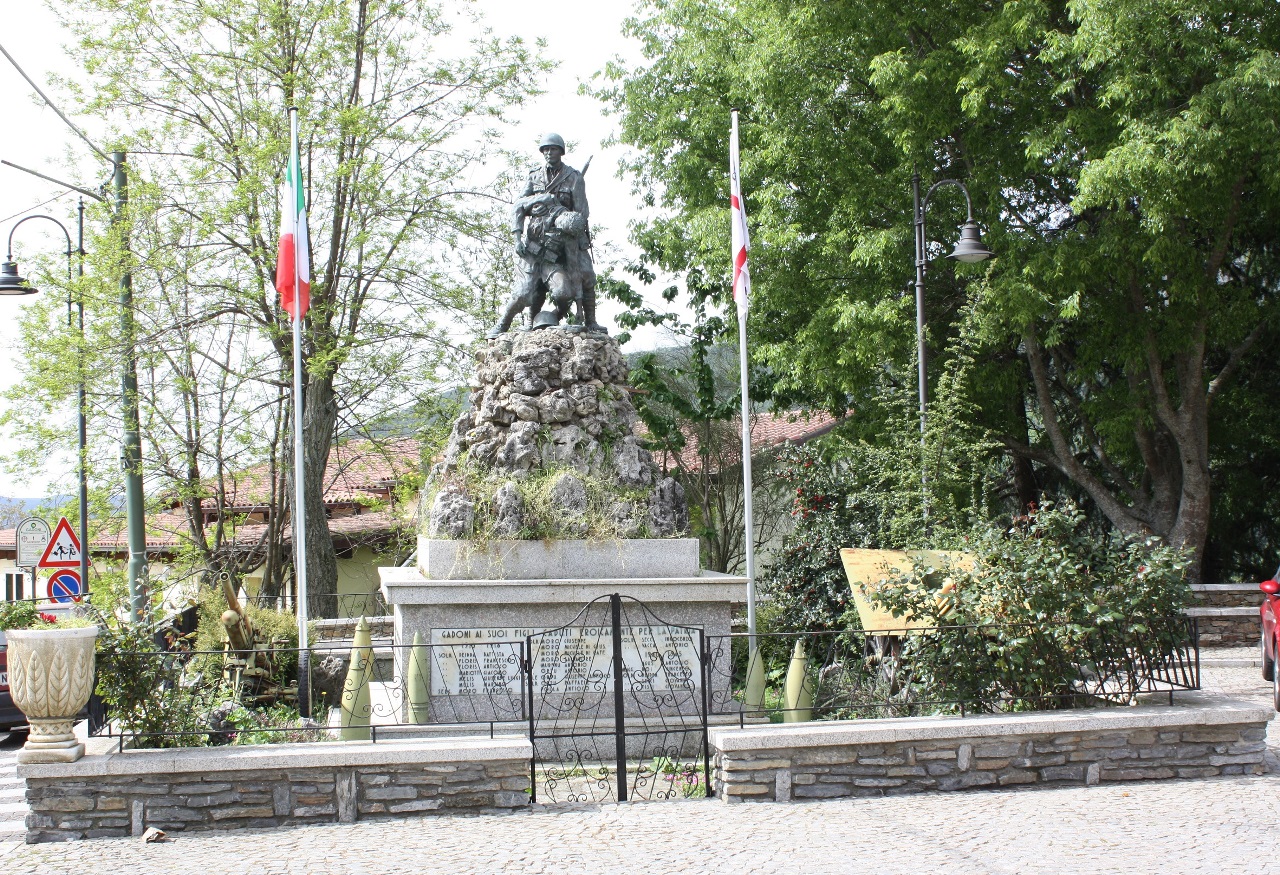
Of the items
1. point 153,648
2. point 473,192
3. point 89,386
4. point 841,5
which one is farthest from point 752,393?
point 153,648

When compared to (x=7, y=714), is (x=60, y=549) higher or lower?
higher

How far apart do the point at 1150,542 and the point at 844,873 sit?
3.70m

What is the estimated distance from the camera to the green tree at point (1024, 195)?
13.4 m

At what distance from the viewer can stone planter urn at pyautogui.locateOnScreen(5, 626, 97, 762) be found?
6469 mm

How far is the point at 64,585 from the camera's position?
15336mm

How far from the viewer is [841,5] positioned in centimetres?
1598

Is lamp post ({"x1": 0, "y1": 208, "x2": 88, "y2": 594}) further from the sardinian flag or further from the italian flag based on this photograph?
the sardinian flag

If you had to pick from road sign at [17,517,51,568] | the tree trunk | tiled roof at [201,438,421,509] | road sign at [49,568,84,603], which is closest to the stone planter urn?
road sign at [49,568,84,603]

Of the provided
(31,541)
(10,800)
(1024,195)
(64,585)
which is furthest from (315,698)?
(1024,195)

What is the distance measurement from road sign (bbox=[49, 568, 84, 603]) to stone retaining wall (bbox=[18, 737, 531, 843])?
9755 millimetres

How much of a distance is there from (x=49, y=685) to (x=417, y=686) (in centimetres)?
287

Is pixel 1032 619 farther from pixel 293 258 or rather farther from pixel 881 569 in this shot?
pixel 293 258

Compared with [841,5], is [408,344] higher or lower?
lower

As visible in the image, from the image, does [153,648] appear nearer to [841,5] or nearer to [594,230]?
[841,5]
